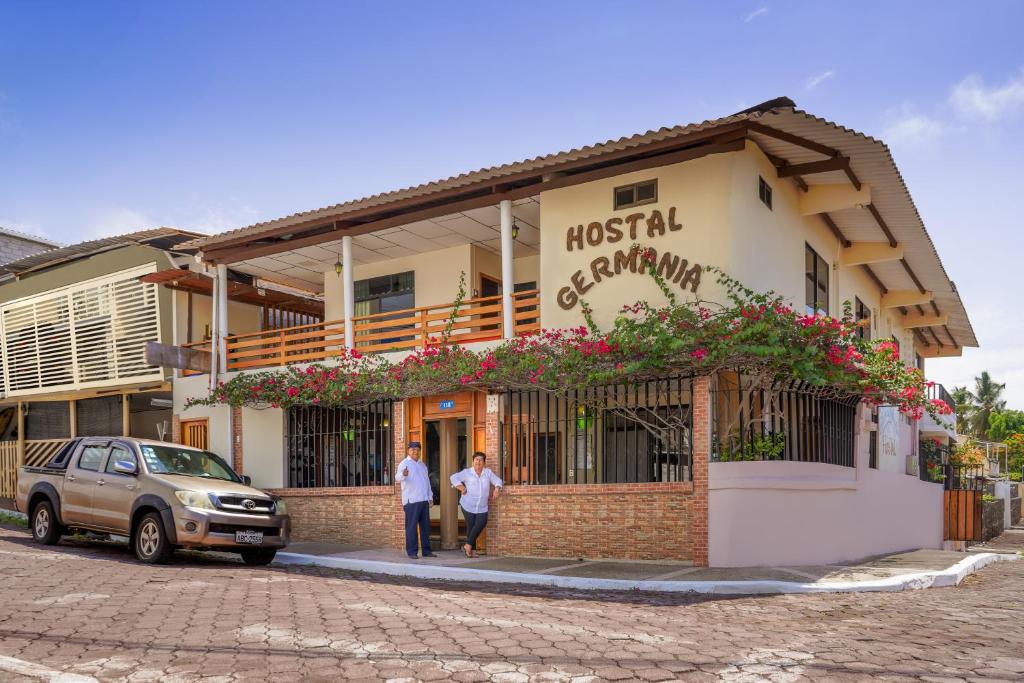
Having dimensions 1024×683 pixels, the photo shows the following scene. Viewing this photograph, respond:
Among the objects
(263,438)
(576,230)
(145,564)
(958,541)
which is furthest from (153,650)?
(958,541)

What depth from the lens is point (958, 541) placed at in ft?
71.4

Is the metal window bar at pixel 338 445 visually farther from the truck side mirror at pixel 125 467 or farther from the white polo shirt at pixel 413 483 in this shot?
the truck side mirror at pixel 125 467

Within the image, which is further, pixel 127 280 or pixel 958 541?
pixel 958 541

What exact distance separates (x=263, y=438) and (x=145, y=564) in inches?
243

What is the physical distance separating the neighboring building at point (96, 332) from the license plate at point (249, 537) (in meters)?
7.18

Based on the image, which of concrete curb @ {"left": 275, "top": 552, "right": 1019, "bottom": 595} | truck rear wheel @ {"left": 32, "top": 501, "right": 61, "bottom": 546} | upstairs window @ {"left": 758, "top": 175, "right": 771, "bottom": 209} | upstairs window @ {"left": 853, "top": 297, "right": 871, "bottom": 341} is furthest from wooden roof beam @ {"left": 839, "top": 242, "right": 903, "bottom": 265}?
truck rear wheel @ {"left": 32, "top": 501, "right": 61, "bottom": 546}

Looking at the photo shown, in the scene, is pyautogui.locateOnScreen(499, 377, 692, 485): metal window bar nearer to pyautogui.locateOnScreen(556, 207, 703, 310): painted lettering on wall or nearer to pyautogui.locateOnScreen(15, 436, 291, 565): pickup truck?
pyautogui.locateOnScreen(556, 207, 703, 310): painted lettering on wall

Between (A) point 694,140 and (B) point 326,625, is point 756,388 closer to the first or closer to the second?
(A) point 694,140

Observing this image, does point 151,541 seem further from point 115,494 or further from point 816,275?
point 816,275

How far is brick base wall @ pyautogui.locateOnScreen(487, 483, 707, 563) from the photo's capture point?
1246cm

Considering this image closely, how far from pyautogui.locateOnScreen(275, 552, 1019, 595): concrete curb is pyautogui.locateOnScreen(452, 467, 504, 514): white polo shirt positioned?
1412mm

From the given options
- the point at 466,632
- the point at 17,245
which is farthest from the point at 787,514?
the point at 17,245

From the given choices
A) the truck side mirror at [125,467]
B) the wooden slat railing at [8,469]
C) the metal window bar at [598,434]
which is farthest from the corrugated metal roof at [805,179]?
the wooden slat railing at [8,469]

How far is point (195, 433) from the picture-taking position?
64.0 ft
